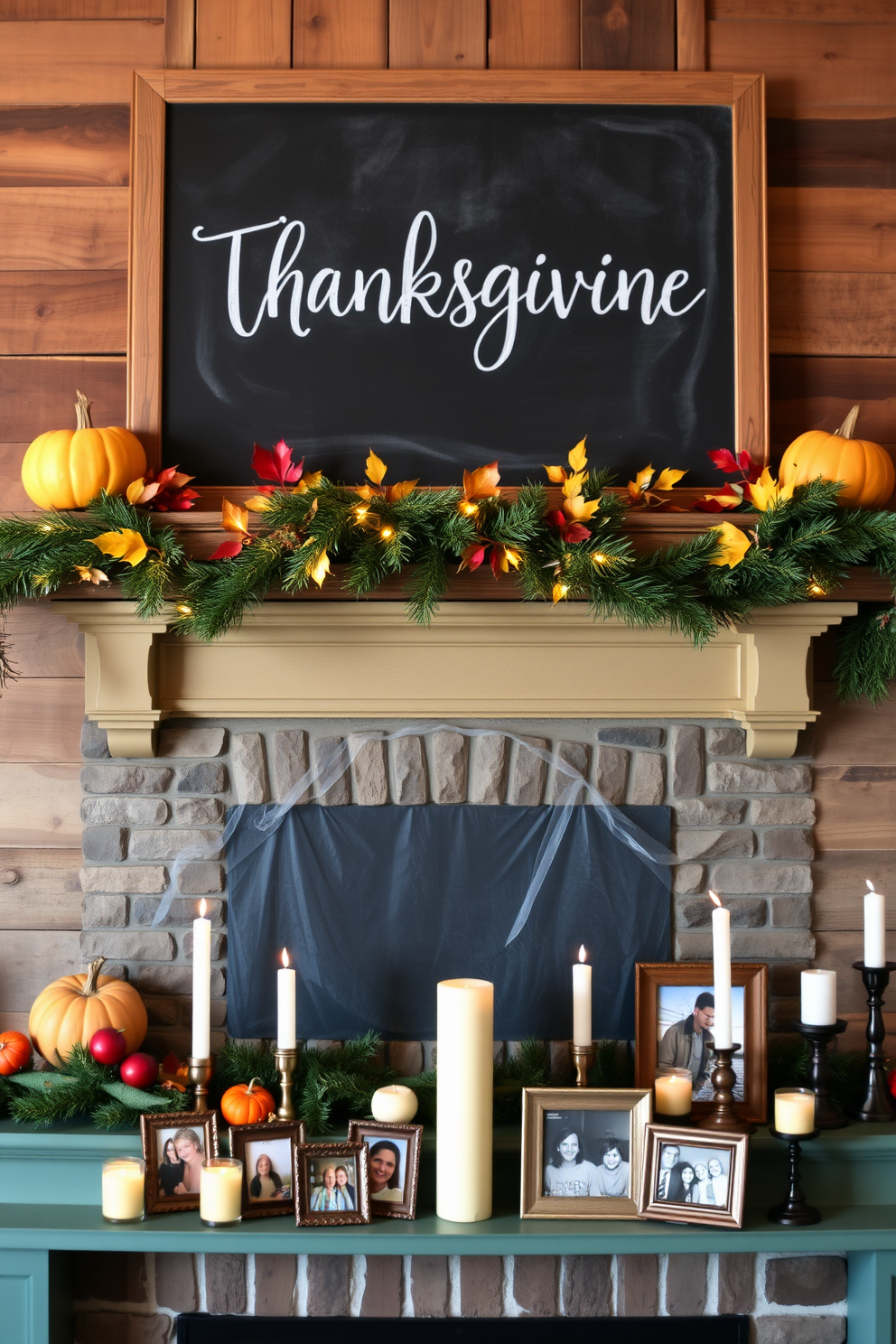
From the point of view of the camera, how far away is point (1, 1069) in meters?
1.71

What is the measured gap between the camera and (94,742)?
1.84 m

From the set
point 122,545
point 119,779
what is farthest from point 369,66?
point 119,779

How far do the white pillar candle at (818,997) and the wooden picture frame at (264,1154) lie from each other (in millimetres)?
848

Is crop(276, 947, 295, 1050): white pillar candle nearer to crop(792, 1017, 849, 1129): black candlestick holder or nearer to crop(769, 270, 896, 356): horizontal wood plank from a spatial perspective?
crop(792, 1017, 849, 1129): black candlestick holder

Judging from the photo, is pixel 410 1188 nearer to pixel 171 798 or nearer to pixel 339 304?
pixel 171 798

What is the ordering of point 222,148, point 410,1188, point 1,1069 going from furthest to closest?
point 222,148, point 1,1069, point 410,1188

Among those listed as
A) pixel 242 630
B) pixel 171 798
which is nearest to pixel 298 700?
pixel 242 630

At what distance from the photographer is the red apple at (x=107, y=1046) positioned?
64.9 inches

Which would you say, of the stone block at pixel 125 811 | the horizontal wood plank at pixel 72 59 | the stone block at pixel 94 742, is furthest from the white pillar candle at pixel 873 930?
the horizontal wood plank at pixel 72 59

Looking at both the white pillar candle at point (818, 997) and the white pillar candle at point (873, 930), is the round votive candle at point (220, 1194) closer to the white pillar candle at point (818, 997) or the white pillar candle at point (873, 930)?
the white pillar candle at point (818, 997)

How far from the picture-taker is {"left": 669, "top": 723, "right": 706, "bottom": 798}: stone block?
73.0 inches

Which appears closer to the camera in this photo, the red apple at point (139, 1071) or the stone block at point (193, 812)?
the red apple at point (139, 1071)

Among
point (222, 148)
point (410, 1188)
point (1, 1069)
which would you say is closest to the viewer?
point (410, 1188)

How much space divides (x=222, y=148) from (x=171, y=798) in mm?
1184
